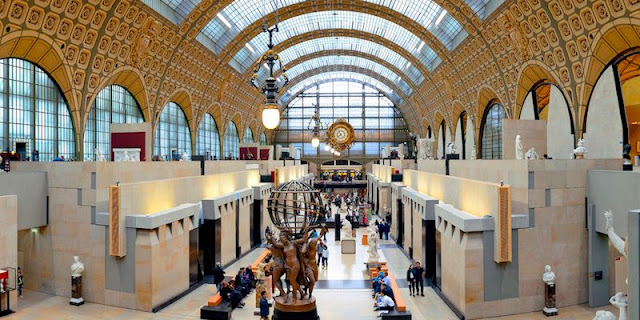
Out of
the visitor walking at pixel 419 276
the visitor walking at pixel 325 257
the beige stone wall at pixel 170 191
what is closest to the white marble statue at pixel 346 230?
the visitor walking at pixel 325 257

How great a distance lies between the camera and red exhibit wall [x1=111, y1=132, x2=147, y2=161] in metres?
19.5

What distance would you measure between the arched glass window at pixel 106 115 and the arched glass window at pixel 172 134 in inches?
134

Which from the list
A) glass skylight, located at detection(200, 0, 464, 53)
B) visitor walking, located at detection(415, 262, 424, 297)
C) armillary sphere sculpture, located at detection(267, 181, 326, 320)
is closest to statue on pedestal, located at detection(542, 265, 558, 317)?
visitor walking, located at detection(415, 262, 424, 297)

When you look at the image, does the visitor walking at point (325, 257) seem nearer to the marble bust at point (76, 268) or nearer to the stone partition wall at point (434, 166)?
the stone partition wall at point (434, 166)

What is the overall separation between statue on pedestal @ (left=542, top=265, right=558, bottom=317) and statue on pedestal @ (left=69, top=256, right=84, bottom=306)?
42.7 ft

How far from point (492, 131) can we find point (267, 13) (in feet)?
60.9

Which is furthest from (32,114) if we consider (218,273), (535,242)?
(535,242)

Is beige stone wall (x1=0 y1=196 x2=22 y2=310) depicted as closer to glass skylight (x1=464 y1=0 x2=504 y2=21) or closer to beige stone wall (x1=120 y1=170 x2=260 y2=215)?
beige stone wall (x1=120 y1=170 x2=260 y2=215)

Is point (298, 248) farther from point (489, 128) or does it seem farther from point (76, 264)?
point (489, 128)

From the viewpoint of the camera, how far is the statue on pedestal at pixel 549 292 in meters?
12.6

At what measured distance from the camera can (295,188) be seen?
33.7 feet

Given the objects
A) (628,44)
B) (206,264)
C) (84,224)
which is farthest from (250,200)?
(628,44)

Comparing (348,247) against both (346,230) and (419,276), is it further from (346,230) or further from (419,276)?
(419,276)

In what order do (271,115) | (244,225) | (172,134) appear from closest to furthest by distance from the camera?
(271,115)
(244,225)
(172,134)
